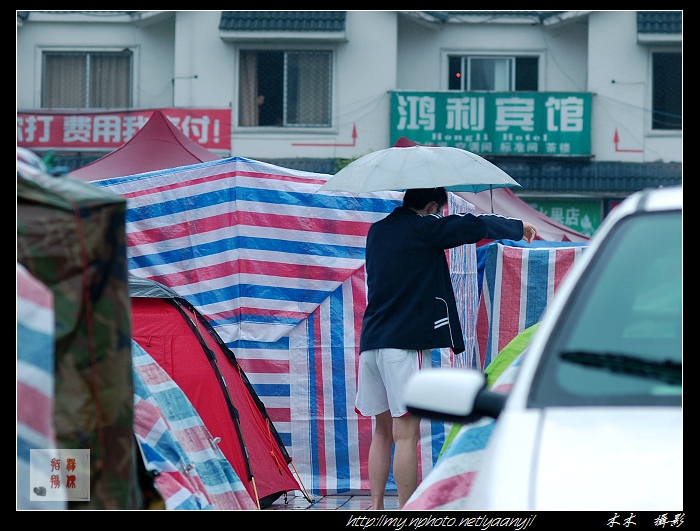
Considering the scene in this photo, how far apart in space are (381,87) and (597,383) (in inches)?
577

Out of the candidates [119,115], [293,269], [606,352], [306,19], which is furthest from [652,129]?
[606,352]

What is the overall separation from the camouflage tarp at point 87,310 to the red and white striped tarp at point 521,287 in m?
4.04

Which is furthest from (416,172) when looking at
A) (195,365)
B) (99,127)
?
(99,127)

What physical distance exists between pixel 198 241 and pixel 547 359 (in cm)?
382

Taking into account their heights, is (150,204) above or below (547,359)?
above

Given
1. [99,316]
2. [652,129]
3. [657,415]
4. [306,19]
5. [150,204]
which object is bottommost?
[657,415]

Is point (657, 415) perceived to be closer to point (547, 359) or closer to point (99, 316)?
point (547, 359)

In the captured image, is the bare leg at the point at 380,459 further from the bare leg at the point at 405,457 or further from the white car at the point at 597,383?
the white car at the point at 597,383

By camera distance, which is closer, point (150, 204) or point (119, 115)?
point (150, 204)

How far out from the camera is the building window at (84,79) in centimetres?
1712

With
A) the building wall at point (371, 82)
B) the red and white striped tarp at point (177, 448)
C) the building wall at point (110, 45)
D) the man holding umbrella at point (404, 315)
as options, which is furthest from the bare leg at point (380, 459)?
the building wall at point (110, 45)

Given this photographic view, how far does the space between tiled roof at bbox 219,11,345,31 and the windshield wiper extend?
14.5m

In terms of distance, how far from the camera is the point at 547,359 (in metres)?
2.20
